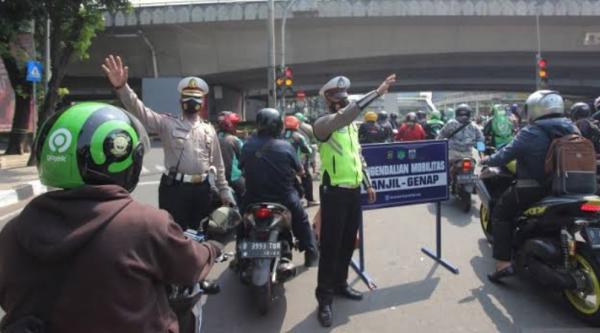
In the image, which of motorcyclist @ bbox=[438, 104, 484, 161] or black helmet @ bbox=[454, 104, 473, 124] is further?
black helmet @ bbox=[454, 104, 473, 124]

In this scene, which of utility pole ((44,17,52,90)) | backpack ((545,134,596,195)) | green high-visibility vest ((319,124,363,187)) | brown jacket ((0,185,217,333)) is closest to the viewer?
brown jacket ((0,185,217,333))

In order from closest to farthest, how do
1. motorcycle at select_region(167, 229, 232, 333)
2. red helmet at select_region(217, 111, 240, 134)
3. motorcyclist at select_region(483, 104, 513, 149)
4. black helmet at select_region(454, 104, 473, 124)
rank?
1. motorcycle at select_region(167, 229, 232, 333)
2. red helmet at select_region(217, 111, 240, 134)
3. black helmet at select_region(454, 104, 473, 124)
4. motorcyclist at select_region(483, 104, 513, 149)

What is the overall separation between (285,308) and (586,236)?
95.9 inches

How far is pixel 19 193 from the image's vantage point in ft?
33.4

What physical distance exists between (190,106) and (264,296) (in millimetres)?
1712

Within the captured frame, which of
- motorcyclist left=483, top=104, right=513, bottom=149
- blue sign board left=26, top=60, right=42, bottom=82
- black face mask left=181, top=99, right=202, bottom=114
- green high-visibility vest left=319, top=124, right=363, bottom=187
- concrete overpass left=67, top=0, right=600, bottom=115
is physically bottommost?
green high-visibility vest left=319, top=124, right=363, bottom=187

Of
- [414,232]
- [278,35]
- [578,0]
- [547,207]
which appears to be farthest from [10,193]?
[578,0]

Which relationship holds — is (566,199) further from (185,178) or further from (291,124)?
(291,124)

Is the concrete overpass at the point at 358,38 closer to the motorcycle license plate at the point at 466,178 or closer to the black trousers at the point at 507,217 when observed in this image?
the motorcycle license plate at the point at 466,178

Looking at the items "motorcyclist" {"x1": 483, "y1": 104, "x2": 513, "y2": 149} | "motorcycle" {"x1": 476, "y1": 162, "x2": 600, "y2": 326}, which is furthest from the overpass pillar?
"motorcycle" {"x1": 476, "y1": 162, "x2": 600, "y2": 326}

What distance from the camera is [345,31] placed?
27.8 m

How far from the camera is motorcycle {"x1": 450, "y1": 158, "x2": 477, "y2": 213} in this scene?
8.01 meters

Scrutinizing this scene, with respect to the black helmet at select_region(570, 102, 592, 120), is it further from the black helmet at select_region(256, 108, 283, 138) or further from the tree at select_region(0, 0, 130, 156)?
the tree at select_region(0, 0, 130, 156)

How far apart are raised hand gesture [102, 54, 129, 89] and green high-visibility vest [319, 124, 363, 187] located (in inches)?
65.2
